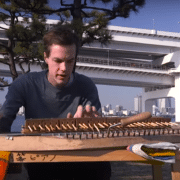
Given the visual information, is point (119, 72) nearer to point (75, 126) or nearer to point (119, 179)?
point (119, 179)

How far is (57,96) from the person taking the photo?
9.16 ft

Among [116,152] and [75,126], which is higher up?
[75,126]

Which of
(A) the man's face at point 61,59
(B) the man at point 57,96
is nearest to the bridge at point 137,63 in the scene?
(B) the man at point 57,96

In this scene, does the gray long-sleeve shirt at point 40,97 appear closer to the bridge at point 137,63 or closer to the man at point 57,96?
the man at point 57,96

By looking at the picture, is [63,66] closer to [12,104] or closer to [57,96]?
[57,96]

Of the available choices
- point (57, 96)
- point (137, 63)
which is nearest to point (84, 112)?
point (57, 96)

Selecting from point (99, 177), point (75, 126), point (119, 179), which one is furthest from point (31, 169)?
point (119, 179)

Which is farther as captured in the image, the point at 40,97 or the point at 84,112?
the point at 40,97

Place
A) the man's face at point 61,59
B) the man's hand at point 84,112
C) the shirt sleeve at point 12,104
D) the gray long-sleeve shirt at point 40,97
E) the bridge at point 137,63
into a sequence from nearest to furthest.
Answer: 1. the man's hand at point 84,112
2. the man's face at point 61,59
3. the shirt sleeve at point 12,104
4. the gray long-sleeve shirt at point 40,97
5. the bridge at point 137,63

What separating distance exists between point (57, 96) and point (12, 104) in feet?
1.54

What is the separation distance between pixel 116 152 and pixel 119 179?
3654 mm

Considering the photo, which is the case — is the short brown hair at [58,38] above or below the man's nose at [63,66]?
above

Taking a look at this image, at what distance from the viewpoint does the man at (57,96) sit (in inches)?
92.7

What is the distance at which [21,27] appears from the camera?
1082 centimetres
